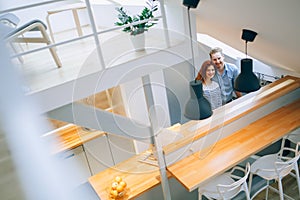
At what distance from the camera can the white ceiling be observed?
1896 mm

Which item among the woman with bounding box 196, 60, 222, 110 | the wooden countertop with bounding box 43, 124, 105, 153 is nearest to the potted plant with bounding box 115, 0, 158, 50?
the woman with bounding box 196, 60, 222, 110

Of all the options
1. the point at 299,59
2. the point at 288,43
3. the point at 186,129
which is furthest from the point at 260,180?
the point at 288,43

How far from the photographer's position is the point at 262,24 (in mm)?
2230

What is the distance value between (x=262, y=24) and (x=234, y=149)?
1.10 m

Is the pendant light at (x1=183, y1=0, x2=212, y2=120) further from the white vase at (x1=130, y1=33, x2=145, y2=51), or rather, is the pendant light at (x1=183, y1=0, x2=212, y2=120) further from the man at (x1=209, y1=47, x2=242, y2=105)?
the man at (x1=209, y1=47, x2=242, y2=105)

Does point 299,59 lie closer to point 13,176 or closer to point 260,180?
point 260,180

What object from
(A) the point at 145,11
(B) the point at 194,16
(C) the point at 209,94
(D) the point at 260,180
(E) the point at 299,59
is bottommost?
(D) the point at 260,180

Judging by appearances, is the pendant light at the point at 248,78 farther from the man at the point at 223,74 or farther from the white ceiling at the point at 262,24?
the man at the point at 223,74

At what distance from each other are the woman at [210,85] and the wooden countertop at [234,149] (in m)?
0.42

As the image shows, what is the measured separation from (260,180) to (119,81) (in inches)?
75.5

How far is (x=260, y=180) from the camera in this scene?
10.3 feet

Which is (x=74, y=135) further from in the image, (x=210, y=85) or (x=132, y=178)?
(x=210, y=85)

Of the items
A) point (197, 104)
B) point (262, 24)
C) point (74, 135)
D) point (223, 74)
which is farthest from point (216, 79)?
point (74, 135)

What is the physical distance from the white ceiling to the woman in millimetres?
410
